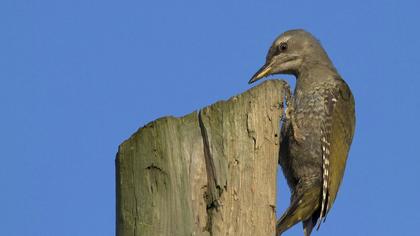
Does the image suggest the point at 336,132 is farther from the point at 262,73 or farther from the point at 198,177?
the point at 198,177

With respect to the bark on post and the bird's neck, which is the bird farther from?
the bark on post

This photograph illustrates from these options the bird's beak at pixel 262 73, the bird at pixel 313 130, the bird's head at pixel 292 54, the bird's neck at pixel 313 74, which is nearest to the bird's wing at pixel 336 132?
the bird at pixel 313 130

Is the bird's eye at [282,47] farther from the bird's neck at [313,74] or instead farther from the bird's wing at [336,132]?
the bird's wing at [336,132]

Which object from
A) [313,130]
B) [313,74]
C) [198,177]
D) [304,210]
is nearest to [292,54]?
[313,74]

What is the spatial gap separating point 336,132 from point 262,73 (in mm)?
1088

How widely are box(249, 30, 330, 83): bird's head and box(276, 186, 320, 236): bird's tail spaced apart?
1.68m

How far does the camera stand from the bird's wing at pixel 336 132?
22.9ft

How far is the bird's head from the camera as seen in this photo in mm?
7906

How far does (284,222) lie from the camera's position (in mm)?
5543

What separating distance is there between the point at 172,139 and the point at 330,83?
415cm

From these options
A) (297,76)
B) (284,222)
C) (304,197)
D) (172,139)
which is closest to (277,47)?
(297,76)

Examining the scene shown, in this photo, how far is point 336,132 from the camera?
7.34 metres

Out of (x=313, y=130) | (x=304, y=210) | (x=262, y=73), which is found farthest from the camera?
(x=262, y=73)

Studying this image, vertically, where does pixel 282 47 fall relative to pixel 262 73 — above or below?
above
